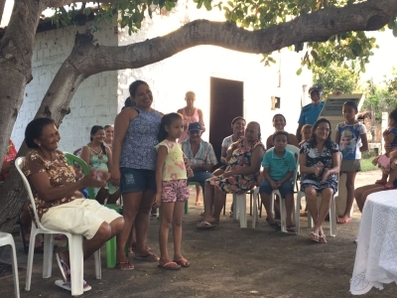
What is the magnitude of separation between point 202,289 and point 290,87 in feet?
32.4

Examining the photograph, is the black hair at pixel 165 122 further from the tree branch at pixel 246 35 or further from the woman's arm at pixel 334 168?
the woman's arm at pixel 334 168

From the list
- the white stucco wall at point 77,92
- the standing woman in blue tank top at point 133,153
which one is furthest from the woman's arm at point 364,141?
the white stucco wall at point 77,92

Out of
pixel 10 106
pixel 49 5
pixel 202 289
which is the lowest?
pixel 202 289

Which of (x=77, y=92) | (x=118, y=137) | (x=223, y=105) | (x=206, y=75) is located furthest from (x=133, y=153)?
(x=223, y=105)

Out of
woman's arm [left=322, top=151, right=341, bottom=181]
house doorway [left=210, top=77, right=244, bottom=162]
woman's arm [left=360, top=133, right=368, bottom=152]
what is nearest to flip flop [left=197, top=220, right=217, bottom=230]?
woman's arm [left=322, top=151, right=341, bottom=181]

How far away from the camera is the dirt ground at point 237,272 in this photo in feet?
12.5

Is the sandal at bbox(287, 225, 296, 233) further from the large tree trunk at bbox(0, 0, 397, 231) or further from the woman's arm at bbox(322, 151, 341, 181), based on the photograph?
the large tree trunk at bbox(0, 0, 397, 231)

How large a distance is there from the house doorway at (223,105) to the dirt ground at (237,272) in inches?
226

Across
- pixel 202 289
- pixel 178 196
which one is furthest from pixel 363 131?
pixel 202 289

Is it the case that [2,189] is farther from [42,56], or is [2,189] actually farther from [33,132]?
[42,56]

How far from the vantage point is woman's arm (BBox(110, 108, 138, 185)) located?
4.29 meters

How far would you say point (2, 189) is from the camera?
4.55m

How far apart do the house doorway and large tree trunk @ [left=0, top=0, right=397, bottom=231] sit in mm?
6808

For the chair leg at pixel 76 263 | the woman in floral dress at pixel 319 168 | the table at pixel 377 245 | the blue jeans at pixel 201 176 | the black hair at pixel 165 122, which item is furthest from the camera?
the blue jeans at pixel 201 176
